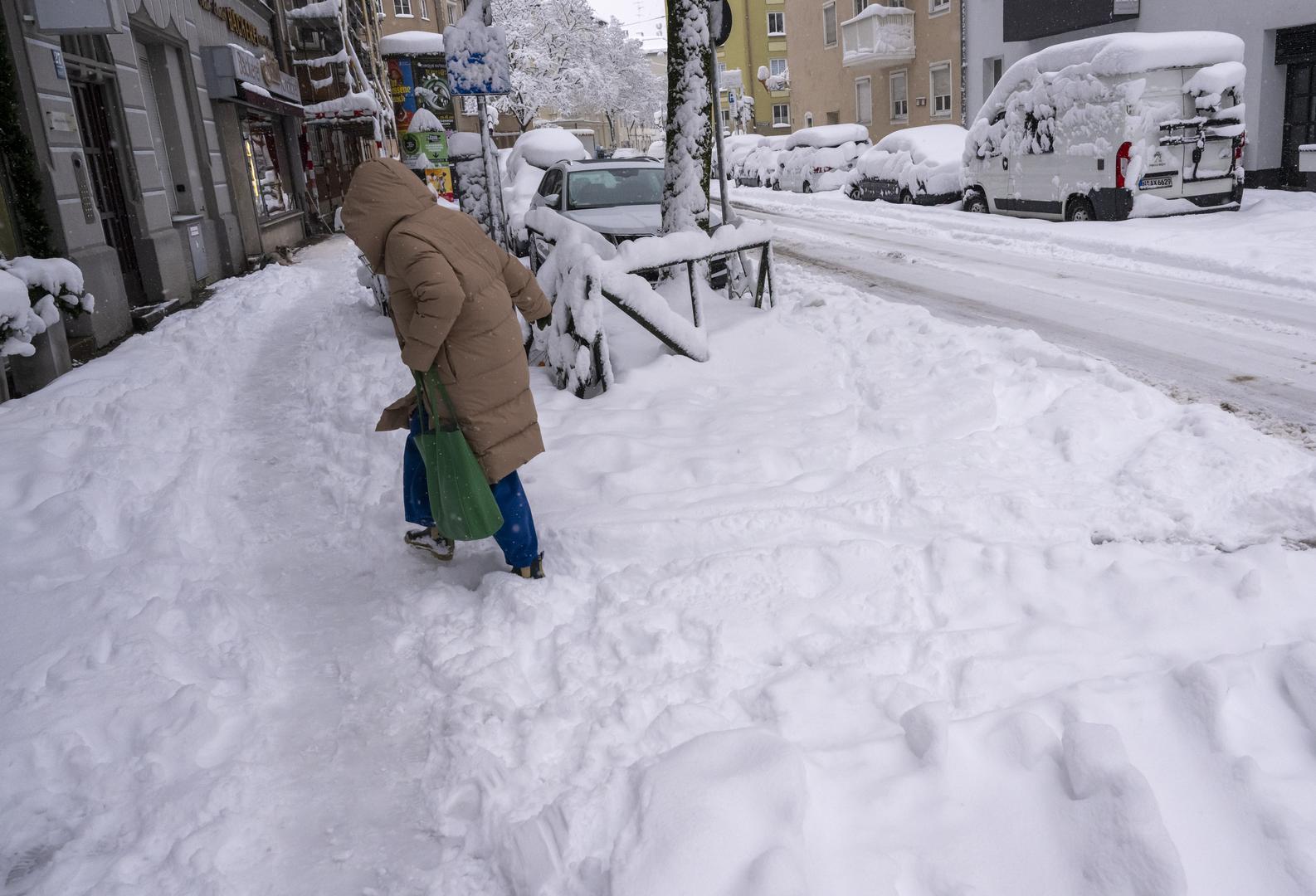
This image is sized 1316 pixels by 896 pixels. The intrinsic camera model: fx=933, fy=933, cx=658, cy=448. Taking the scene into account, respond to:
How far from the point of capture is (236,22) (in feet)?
54.0

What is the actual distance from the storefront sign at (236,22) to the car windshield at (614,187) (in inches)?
290

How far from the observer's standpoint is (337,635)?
3707 millimetres

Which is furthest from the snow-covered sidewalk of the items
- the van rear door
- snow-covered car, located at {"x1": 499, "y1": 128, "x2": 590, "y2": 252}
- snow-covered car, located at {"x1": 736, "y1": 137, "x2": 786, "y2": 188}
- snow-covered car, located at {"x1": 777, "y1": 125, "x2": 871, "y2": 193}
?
snow-covered car, located at {"x1": 736, "y1": 137, "x2": 786, "y2": 188}

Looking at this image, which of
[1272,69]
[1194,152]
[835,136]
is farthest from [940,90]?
[1194,152]

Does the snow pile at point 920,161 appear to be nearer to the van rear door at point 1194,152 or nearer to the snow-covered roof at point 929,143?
the snow-covered roof at point 929,143

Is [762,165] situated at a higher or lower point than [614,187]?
higher

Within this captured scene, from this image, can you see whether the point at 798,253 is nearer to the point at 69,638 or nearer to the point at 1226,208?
the point at 1226,208

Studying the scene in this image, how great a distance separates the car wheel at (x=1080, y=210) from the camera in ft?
44.6

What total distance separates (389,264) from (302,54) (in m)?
22.9

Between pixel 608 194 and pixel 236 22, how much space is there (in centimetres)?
968

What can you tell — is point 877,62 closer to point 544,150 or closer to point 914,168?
point 914,168

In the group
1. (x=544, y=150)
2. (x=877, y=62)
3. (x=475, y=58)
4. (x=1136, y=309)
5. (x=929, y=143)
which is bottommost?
(x=1136, y=309)

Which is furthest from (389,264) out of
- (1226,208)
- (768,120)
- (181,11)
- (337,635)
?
(768,120)

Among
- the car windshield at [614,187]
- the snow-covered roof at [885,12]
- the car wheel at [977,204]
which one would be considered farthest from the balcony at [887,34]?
the car windshield at [614,187]
